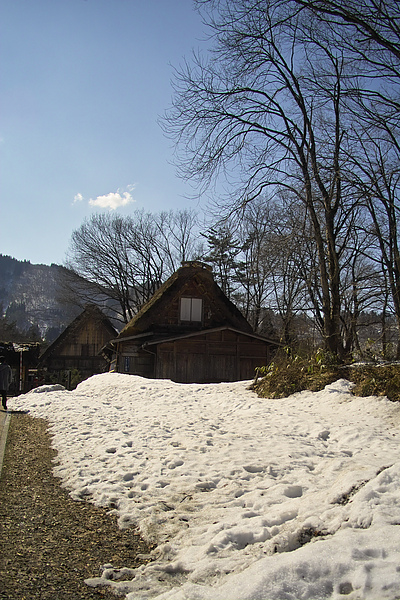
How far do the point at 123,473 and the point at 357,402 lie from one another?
13.0 feet

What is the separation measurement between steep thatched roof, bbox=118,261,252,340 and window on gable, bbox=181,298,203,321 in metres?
0.55

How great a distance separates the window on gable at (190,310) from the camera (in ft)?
82.6

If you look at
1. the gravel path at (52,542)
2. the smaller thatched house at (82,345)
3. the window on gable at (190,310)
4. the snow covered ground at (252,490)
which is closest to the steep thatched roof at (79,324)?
the smaller thatched house at (82,345)

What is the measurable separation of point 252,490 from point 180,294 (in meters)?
20.7

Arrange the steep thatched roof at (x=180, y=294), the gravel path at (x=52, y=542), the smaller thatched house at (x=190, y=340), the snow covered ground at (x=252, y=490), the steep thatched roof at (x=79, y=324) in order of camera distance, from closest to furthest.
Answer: the snow covered ground at (x=252, y=490)
the gravel path at (x=52, y=542)
the smaller thatched house at (x=190, y=340)
the steep thatched roof at (x=180, y=294)
the steep thatched roof at (x=79, y=324)

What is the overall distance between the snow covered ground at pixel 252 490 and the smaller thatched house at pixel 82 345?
98.2 ft

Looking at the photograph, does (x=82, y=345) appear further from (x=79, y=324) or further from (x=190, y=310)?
(x=190, y=310)

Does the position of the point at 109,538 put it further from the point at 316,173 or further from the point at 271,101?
the point at 271,101

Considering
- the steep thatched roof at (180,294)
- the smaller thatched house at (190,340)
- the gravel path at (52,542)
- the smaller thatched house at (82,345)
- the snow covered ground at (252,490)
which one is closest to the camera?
the snow covered ground at (252,490)

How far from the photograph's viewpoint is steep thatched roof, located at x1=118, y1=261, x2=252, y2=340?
24.5m

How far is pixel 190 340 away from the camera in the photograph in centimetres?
2270

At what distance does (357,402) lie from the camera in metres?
7.55

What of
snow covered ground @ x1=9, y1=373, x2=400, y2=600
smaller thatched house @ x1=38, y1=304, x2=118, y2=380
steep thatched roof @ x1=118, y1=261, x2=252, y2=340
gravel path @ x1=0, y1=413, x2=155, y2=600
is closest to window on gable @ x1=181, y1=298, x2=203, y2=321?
steep thatched roof @ x1=118, y1=261, x2=252, y2=340

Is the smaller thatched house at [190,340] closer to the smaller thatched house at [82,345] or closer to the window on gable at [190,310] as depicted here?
the window on gable at [190,310]
